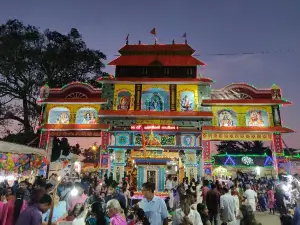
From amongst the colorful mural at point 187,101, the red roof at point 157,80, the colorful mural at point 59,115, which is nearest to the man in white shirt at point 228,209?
the colorful mural at point 187,101

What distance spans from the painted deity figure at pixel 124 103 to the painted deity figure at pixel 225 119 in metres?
8.61

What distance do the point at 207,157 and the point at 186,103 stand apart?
5.22 metres

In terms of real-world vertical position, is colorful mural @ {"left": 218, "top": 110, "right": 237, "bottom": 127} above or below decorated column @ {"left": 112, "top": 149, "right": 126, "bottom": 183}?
above

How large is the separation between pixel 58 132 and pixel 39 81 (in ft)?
35.0

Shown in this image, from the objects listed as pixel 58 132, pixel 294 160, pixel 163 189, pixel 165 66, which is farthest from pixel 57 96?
pixel 294 160

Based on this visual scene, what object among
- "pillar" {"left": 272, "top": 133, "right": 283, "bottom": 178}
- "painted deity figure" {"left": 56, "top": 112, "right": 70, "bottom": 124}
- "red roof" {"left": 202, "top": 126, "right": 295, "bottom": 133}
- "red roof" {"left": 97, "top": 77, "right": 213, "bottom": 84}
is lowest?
"pillar" {"left": 272, "top": 133, "right": 283, "bottom": 178}

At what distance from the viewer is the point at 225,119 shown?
22.8 metres

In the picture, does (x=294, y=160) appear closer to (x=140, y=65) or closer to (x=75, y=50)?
(x=140, y=65)

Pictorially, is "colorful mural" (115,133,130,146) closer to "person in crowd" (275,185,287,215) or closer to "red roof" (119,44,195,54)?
"red roof" (119,44,195,54)

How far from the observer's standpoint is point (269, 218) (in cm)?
1291

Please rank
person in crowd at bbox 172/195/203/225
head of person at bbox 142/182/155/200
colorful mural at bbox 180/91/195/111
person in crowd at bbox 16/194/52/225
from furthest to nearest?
colorful mural at bbox 180/91/195/111 → head of person at bbox 142/182/155/200 → person in crowd at bbox 172/195/203/225 → person in crowd at bbox 16/194/52/225

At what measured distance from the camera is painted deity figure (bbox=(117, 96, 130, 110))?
77.4 ft

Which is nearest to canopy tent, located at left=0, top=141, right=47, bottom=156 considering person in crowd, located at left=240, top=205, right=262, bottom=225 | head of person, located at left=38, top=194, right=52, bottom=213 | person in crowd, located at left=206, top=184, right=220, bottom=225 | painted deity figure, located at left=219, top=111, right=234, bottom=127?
person in crowd, located at left=206, top=184, right=220, bottom=225

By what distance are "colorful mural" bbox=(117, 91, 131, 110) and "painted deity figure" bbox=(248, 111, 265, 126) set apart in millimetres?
11242
